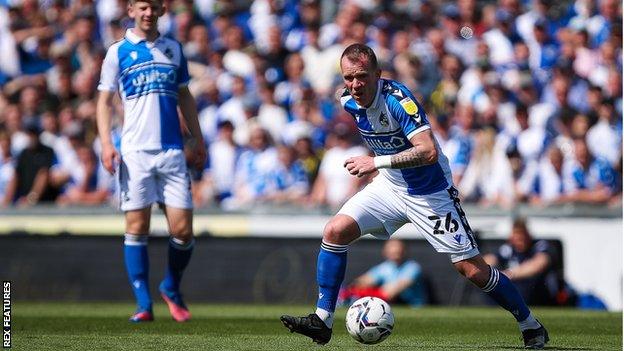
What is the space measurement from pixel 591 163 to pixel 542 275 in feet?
5.30

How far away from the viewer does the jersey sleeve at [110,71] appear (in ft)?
37.3

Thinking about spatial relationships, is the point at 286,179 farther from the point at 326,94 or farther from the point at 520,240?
the point at 520,240

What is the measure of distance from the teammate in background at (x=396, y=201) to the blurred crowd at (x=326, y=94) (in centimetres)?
736

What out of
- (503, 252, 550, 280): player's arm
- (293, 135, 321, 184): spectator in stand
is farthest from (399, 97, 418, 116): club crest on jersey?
(293, 135, 321, 184): spectator in stand

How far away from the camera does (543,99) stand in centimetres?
1789

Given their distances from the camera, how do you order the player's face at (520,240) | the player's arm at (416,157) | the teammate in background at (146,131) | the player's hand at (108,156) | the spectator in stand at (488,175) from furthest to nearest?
the spectator in stand at (488,175)
the player's face at (520,240)
the teammate in background at (146,131)
the player's hand at (108,156)
the player's arm at (416,157)

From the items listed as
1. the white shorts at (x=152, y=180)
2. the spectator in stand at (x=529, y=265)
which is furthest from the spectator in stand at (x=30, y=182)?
the white shorts at (x=152, y=180)

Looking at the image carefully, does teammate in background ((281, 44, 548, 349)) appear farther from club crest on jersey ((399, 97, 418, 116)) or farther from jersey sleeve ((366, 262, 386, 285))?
jersey sleeve ((366, 262, 386, 285))

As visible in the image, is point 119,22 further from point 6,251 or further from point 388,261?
point 388,261

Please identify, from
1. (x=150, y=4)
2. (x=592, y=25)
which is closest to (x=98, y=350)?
(x=150, y=4)

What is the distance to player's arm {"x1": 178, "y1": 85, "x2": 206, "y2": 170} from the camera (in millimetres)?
11595

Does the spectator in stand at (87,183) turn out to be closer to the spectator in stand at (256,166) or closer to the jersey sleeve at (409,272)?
the spectator in stand at (256,166)

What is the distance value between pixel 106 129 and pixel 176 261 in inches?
55.9

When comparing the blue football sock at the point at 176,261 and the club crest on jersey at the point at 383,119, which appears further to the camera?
the blue football sock at the point at 176,261
